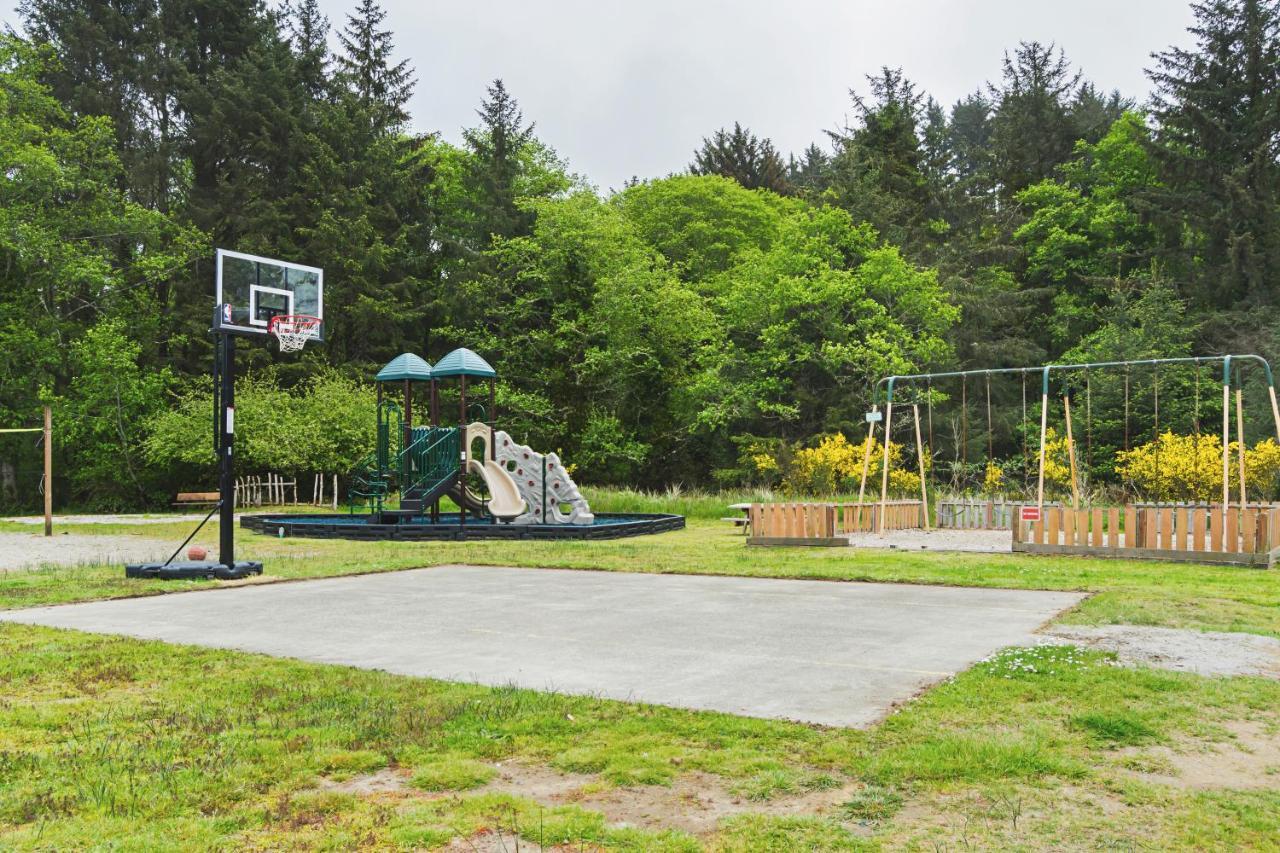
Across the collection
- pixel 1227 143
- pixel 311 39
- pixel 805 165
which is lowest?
pixel 1227 143

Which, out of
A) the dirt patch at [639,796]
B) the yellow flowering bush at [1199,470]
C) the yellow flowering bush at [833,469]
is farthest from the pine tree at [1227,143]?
the dirt patch at [639,796]

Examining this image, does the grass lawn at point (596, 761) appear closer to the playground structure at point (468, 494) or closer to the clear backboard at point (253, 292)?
the clear backboard at point (253, 292)

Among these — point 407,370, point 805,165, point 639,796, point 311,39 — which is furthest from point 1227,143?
point 639,796

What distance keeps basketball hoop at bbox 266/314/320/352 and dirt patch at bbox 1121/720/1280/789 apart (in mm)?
9600

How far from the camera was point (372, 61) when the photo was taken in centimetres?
4041

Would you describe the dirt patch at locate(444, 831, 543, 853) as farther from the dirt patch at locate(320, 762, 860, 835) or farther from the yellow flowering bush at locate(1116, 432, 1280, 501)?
the yellow flowering bush at locate(1116, 432, 1280, 501)

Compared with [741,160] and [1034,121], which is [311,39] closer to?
[741,160]

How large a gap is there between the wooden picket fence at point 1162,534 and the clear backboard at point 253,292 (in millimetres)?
10223

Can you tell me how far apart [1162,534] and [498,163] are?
1172 inches

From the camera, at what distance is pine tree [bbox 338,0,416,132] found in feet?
131

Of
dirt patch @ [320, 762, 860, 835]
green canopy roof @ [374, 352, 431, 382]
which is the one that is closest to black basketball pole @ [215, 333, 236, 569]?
dirt patch @ [320, 762, 860, 835]

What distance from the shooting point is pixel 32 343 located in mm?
29078

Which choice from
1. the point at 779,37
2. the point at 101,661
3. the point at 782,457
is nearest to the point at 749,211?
the point at 782,457

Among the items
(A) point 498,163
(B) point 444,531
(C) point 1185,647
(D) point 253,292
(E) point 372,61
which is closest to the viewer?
(C) point 1185,647
